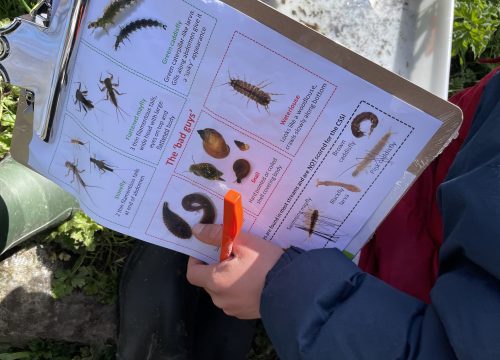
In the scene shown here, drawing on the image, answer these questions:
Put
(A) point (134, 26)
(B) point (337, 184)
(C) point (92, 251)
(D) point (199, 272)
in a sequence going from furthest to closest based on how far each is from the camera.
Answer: (C) point (92, 251) < (D) point (199, 272) < (B) point (337, 184) < (A) point (134, 26)

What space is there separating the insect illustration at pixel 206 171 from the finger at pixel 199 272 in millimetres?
181

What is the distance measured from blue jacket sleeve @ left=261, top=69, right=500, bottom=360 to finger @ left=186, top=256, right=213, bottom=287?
0.10m

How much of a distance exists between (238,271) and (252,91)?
0.31 metres

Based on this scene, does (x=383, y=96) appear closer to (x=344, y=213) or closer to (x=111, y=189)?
(x=344, y=213)

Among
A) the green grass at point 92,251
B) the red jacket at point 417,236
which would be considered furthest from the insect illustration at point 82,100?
the green grass at point 92,251

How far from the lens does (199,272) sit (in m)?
0.90

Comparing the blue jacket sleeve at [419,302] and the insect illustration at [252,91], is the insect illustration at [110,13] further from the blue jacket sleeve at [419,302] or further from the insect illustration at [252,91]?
the blue jacket sleeve at [419,302]

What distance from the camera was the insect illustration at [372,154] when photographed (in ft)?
2.38

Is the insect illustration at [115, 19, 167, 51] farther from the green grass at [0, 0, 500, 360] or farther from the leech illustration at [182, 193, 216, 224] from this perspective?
the green grass at [0, 0, 500, 360]

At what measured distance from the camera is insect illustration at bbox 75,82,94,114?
2.42 ft

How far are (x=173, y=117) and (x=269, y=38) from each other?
0.17m

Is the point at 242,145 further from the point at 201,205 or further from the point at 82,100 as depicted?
the point at 82,100

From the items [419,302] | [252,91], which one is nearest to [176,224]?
[252,91]

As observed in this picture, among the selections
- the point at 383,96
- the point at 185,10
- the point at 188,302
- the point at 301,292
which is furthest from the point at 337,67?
the point at 188,302
